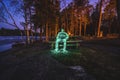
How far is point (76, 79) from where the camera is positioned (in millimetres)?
9492

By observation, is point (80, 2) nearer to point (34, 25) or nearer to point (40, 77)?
point (34, 25)

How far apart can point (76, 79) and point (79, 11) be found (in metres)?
55.8

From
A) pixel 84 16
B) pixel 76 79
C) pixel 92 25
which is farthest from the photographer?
pixel 92 25

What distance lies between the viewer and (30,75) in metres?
10.7

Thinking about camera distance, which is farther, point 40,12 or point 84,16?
point 84,16

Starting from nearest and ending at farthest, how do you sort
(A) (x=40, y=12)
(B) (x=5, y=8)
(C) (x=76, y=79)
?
(C) (x=76, y=79), (B) (x=5, y=8), (A) (x=40, y=12)

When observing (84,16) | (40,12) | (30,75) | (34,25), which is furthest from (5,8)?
(84,16)

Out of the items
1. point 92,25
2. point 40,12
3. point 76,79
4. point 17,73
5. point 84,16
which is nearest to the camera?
point 76,79

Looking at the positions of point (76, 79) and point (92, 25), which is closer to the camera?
point (76, 79)

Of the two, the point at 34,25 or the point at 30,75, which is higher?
the point at 34,25

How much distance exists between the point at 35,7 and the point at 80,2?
19.6 m

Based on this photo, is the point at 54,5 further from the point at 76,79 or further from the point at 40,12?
the point at 76,79

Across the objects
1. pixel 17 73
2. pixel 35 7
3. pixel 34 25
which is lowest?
pixel 17 73

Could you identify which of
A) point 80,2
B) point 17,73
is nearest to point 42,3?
point 80,2
